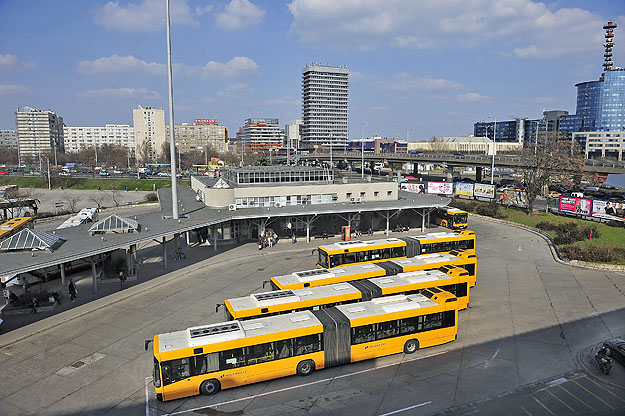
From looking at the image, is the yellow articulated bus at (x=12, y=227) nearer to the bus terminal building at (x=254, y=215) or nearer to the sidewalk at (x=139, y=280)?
the bus terminal building at (x=254, y=215)

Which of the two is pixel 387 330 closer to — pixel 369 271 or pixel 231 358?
pixel 369 271

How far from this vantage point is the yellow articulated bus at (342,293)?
19.5 meters

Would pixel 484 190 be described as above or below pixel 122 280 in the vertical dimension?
above

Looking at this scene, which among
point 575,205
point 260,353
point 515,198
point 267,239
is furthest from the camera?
point 515,198

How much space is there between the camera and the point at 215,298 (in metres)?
27.1

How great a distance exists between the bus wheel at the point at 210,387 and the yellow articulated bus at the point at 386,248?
13863mm

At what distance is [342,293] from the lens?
21172 millimetres

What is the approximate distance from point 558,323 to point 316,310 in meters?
13.6

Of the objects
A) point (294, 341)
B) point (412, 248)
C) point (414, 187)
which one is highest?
point (414, 187)

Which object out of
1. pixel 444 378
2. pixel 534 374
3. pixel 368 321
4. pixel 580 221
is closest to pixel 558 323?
pixel 534 374

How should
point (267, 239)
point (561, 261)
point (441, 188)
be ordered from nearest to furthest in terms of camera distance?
1. point (561, 261)
2. point (267, 239)
3. point (441, 188)

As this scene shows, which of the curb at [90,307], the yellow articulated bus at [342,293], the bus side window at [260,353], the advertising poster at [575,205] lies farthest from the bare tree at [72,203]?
the advertising poster at [575,205]

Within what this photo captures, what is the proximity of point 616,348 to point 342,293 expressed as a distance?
12.4m

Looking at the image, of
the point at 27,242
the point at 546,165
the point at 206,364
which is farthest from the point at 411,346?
the point at 546,165
